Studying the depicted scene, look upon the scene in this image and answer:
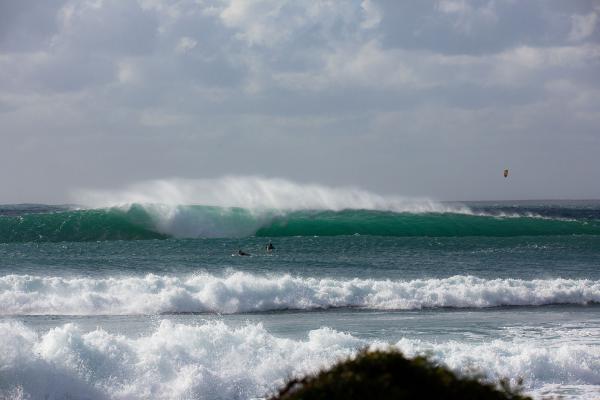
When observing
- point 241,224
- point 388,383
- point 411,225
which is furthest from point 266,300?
point 411,225

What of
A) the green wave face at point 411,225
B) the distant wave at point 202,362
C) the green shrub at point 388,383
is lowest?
the distant wave at point 202,362

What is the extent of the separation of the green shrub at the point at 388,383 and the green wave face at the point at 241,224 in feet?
119

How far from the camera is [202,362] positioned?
11828 millimetres

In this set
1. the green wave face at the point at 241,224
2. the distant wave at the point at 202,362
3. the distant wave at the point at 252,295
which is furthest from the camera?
the green wave face at the point at 241,224

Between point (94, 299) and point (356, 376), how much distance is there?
15.9 meters

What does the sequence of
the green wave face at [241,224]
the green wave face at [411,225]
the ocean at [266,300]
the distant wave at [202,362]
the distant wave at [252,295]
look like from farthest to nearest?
the green wave face at [411,225], the green wave face at [241,224], the distant wave at [252,295], the ocean at [266,300], the distant wave at [202,362]

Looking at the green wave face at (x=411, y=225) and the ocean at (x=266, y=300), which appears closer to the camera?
the ocean at (x=266, y=300)

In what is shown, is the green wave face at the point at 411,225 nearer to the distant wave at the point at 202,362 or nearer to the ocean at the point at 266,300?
the ocean at the point at 266,300

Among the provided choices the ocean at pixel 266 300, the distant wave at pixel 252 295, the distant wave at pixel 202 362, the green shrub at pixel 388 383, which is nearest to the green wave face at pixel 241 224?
the ocean at pixel 266 300

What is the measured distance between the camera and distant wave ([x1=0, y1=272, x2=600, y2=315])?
19594 millimetres

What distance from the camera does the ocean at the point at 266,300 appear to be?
11258 mm

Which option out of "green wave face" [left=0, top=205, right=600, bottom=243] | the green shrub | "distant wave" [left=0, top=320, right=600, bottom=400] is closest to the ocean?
"distant wave" [left=0, top=320, right=600, bottom=400]

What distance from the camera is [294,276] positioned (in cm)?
2472

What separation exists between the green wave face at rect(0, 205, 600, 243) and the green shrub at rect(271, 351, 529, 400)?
36374mm
